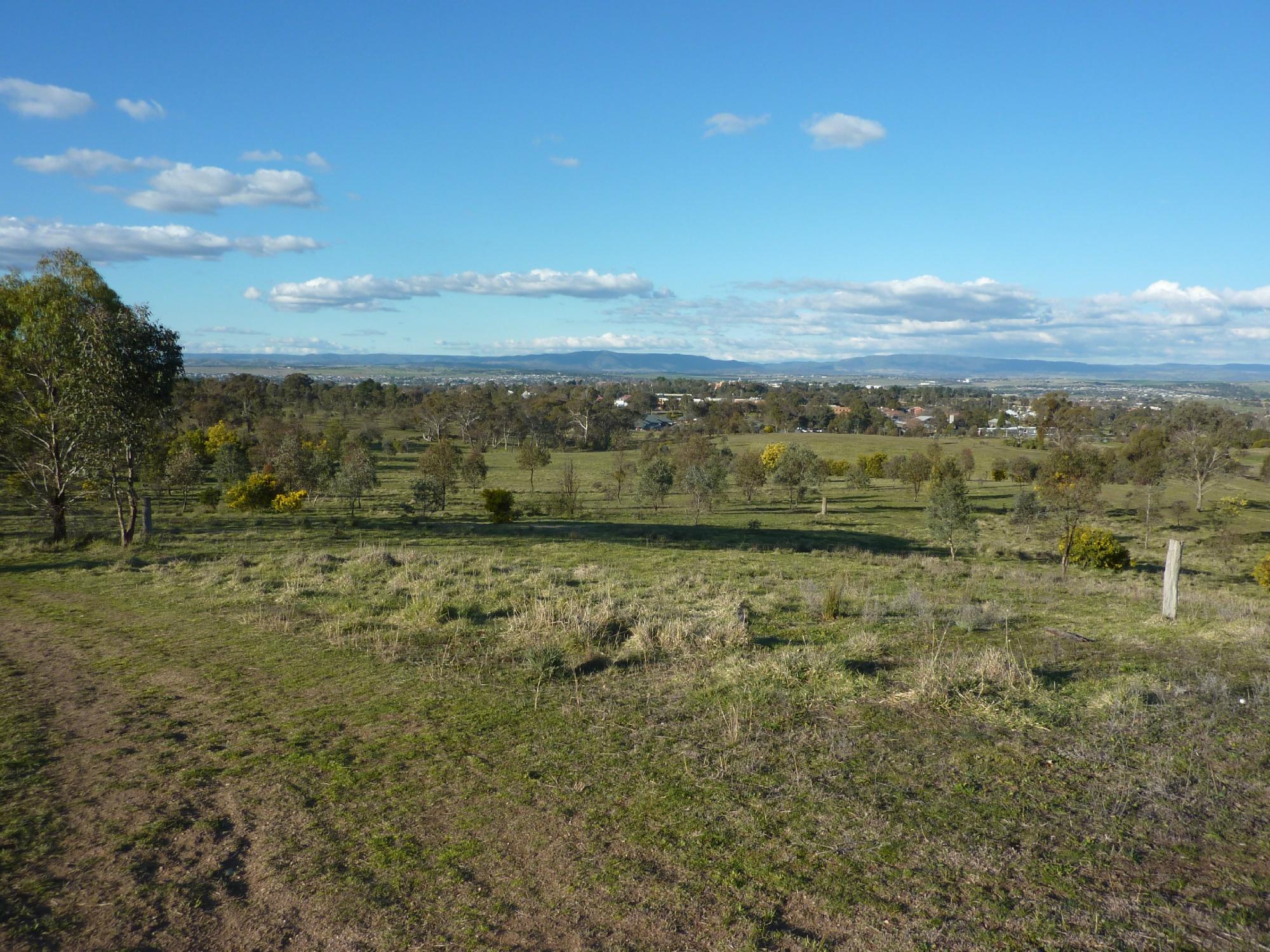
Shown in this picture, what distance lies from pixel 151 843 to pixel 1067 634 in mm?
12304

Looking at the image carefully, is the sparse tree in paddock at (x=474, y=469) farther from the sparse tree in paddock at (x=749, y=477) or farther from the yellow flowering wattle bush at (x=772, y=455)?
the yellow flowering wattle bush at (x=772, y=455)

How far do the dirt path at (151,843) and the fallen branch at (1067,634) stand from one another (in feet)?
36.9

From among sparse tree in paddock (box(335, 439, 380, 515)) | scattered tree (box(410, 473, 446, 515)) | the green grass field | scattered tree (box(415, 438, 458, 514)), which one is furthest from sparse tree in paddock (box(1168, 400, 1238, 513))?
sparse tree in paddock (box(335, 439, 380, 515))

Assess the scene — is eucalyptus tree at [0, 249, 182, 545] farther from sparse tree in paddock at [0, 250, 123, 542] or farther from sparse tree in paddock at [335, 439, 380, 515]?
sparse tree in paddock at [335, 439, 380, 515]

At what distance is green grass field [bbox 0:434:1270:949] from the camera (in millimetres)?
4797

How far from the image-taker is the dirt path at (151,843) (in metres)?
4.70

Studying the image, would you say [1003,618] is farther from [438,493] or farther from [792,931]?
[438,493]

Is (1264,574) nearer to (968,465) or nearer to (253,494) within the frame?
(968,465)

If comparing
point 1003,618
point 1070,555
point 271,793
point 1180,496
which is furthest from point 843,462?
point 271,793

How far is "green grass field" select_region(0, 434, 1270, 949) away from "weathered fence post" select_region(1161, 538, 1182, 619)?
0.90ft

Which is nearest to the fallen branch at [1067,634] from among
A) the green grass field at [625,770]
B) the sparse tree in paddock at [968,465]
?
the green grass field at [625,770]

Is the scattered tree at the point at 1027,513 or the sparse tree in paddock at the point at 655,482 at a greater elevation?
the sparse tree in paddock at the point at 655,482

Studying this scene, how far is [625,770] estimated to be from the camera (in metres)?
6.90

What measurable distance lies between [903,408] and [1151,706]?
144795 mm
